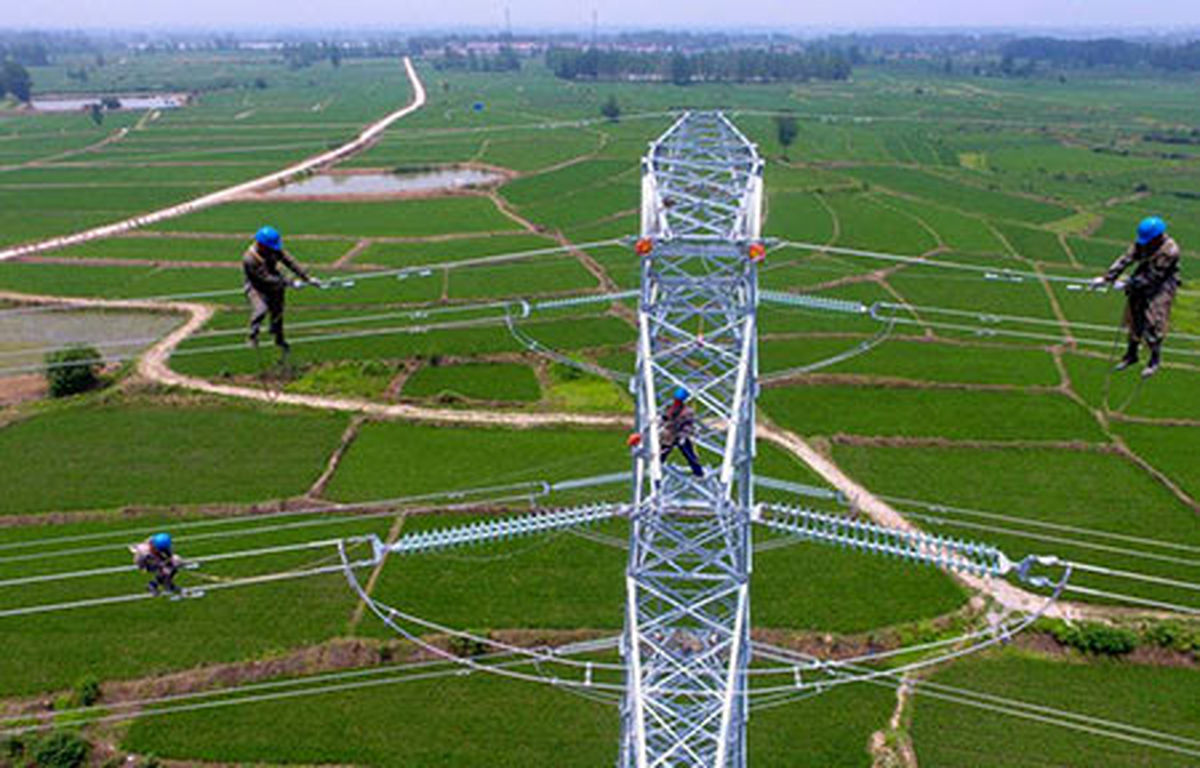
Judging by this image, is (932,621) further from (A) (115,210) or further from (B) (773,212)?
(A) (115,210)

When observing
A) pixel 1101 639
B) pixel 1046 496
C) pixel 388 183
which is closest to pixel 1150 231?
pixel 1101 639

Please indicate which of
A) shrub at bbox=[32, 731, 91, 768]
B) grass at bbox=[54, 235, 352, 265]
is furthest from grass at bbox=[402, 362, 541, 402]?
grass at bbox=[54, 235, 352, 265]

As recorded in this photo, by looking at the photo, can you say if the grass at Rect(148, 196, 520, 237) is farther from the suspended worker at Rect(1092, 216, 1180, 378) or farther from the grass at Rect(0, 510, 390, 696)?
the suspended worker at Rect(1092, 216, 1180, 378)

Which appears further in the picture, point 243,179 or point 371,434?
point 243,179

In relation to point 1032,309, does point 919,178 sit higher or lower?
higher

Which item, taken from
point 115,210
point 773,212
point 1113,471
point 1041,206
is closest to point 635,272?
point 773,212

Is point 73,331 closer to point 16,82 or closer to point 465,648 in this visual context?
point 465,648
